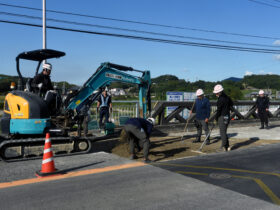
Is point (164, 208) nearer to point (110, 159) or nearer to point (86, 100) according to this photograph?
point (110, 159)

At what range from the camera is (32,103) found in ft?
23.2

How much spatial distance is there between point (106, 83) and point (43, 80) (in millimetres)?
2072

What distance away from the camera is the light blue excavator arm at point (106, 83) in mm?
8527

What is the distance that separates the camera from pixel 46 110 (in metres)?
7.36

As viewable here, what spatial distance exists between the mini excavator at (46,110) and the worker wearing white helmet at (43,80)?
0.19 meters

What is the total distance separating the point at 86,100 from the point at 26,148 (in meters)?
2.44

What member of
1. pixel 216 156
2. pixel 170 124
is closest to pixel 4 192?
pixel 216 156

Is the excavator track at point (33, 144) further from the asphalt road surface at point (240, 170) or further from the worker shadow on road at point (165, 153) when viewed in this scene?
the asphalt road surface at point (240, 170)

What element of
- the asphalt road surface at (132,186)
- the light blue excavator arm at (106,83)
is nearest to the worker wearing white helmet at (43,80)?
the light blue excavator arm at (106,83)

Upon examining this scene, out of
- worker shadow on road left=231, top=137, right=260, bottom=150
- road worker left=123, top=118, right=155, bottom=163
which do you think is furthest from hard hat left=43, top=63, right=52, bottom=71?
worker shadow on road left=231, top=137, right=260, bottom=150

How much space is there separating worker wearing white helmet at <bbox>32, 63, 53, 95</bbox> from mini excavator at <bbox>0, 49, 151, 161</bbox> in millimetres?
185

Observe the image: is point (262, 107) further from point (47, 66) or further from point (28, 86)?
point (28, 86)

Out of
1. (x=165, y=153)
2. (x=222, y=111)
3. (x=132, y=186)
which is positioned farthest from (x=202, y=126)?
(x=132, y=186)

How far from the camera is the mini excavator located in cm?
708
